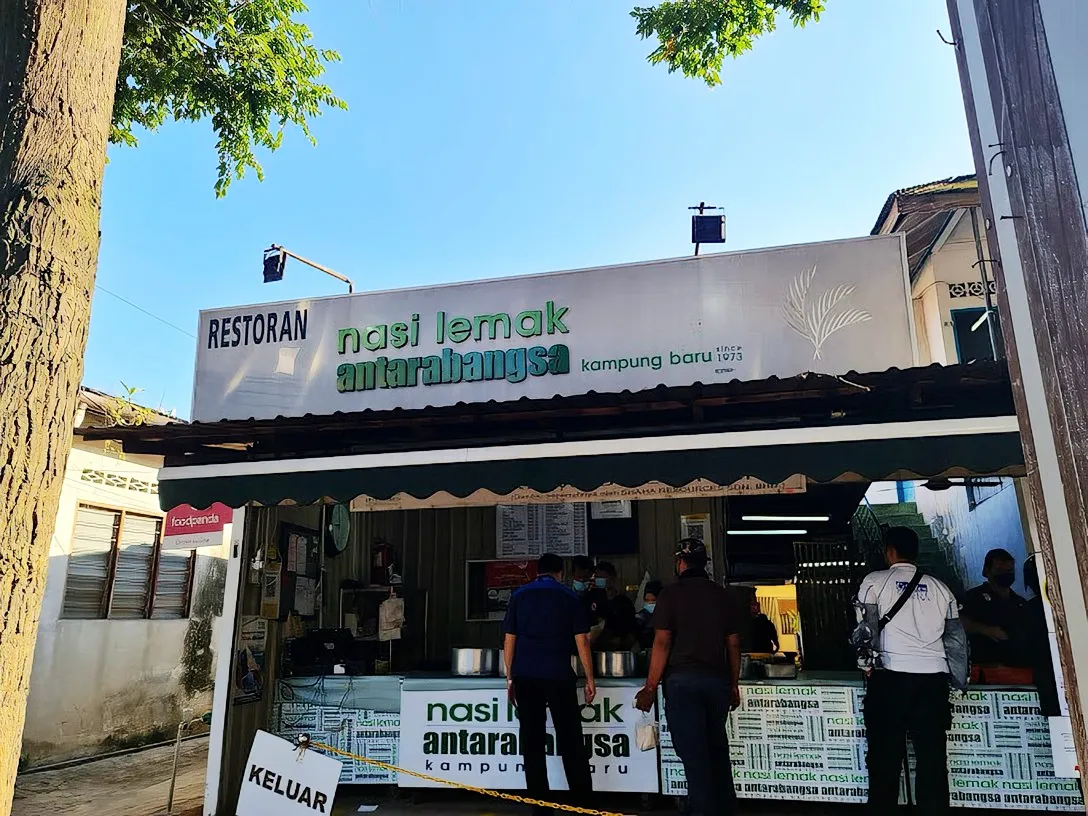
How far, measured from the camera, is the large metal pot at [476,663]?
6.57 m

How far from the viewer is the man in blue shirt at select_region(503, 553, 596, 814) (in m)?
5.66

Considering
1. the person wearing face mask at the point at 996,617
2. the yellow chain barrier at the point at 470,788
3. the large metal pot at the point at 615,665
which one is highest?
the person wearing face mask at the point at 996,617

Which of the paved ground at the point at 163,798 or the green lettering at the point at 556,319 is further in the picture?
the green lettering at the point at 556,319

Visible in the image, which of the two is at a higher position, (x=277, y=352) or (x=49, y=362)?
(x=277, y=352)

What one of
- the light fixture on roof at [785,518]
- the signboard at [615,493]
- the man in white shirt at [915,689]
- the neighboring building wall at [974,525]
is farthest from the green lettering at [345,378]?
the neighboring building wall at [974,525]

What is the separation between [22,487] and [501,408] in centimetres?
330

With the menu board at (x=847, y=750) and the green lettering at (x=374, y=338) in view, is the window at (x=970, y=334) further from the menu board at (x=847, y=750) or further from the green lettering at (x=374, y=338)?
the green lettering at (x=374, y=338)

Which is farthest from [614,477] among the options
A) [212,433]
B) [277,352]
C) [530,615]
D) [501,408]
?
[277,352]

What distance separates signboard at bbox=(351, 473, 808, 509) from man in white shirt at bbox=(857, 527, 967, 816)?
0.99 meters

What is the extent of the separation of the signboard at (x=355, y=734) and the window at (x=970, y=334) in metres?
7.35

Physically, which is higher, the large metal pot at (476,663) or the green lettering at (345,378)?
the green lettering at (345,378)

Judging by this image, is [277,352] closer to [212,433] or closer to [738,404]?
[212,433]

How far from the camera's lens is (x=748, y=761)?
5.92 meters

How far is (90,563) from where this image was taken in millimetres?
9820
